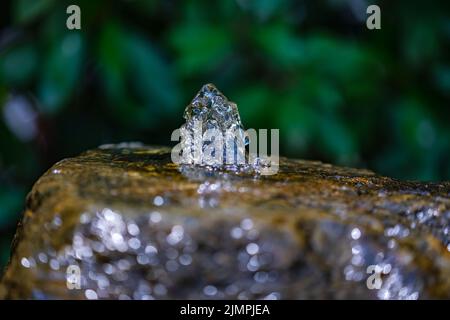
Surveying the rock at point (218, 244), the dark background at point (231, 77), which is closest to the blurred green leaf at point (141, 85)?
the dark background at point (231, 77)

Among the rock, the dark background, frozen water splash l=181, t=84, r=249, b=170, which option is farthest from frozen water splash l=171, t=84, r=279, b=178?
the dark background

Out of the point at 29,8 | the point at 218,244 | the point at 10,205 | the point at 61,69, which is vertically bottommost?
the point at 10,205

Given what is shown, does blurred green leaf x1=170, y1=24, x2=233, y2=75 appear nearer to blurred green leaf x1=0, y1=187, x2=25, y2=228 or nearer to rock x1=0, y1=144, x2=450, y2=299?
blurred green leaf x1=0, y1=187, x2=25, y2=228

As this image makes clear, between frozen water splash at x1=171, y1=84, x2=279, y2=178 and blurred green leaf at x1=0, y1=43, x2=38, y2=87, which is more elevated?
blurred green leaf at x1=0, y1=43, x2=38, y2=87

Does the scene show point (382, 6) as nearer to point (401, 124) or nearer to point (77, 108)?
point (401, 124)

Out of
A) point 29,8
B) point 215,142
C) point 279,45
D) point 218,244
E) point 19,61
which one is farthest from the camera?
point 19,61

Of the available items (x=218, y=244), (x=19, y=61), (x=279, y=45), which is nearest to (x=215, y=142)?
(x=218, y=244)

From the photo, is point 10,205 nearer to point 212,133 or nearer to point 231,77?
point 231,77
